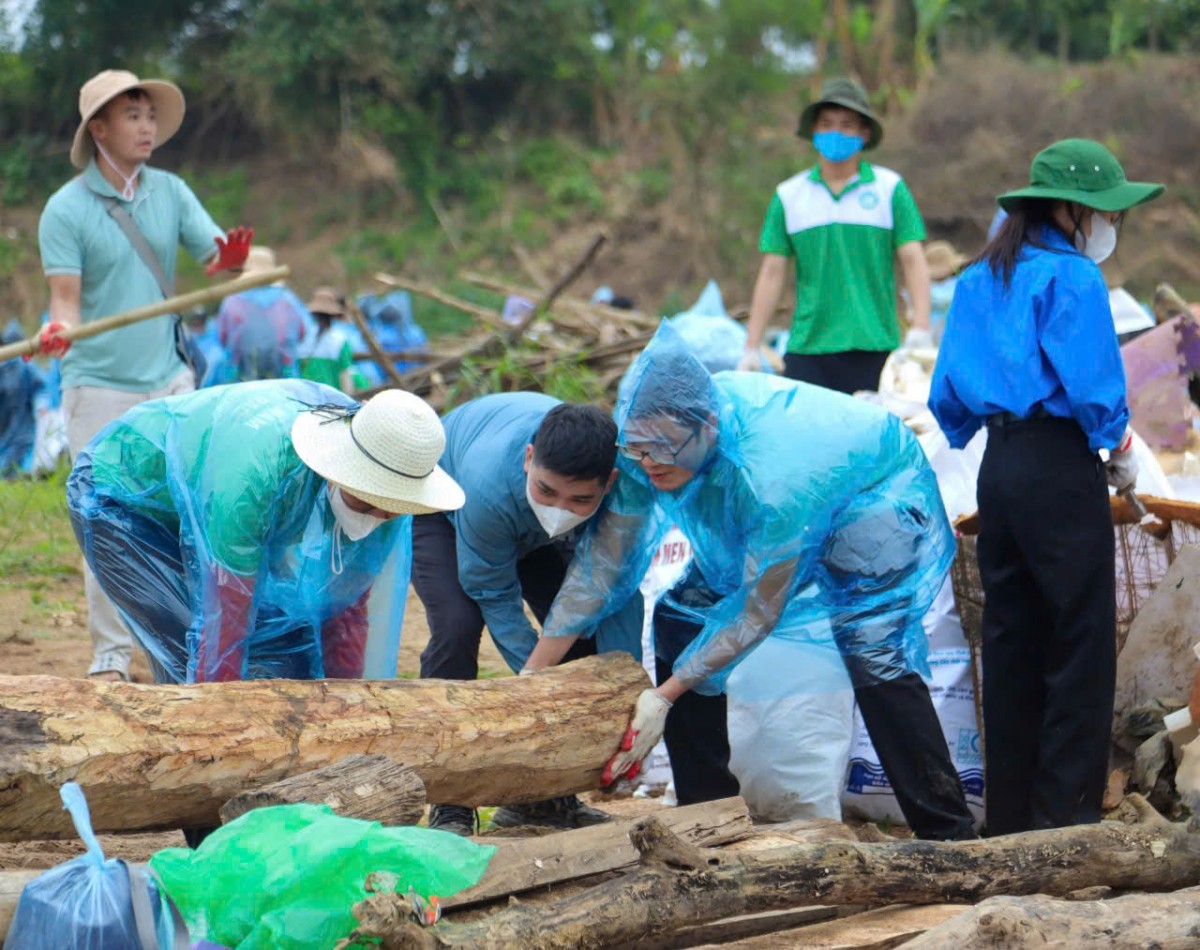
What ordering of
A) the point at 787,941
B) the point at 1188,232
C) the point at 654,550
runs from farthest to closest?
the point at 1188,232 → the point at 654,550 → the point at 787,941

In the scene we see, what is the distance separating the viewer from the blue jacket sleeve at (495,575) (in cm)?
355

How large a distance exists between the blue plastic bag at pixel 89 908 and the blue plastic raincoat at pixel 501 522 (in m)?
1.30

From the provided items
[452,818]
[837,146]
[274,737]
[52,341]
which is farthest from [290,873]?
[837,146]

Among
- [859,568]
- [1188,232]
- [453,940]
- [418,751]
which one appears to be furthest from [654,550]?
[1188,232]

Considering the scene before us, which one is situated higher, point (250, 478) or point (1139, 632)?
point (250, 478)

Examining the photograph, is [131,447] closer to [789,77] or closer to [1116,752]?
[1116,752]

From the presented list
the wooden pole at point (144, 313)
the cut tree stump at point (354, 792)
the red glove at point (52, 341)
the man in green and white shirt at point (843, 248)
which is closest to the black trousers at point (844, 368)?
the man in green and white shirt at point (843, 248)

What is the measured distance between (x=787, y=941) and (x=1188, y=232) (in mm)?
14648

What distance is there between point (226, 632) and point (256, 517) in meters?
0.32

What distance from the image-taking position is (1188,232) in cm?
1591

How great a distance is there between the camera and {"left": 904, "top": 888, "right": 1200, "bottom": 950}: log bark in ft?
8.70

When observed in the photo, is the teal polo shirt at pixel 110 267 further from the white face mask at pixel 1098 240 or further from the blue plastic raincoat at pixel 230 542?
the white face mask at pixel 1098 240

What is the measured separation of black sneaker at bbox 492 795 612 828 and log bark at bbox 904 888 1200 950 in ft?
4.08

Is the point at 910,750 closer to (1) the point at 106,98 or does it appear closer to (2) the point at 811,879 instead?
(2) the point at 811,879
